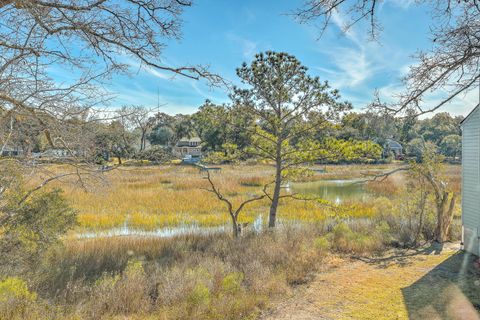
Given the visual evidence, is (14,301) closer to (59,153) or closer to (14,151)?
(59,153)

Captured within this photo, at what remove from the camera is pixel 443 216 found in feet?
31.0

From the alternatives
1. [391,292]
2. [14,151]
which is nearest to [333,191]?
[391,292]

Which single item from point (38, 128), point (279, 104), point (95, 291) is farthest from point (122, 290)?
point (279, 104)

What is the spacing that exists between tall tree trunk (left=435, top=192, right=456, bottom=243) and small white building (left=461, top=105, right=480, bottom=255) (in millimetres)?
698

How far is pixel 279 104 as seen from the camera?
8.77 metres

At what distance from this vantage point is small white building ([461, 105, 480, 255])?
7.86m

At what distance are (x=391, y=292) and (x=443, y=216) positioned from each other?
4.98 meters

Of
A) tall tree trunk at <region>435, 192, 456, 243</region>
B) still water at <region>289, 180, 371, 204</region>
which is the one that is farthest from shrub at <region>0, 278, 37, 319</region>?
still water at <region>289, 180, 371, 204</region>

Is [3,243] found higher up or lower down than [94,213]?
higher up

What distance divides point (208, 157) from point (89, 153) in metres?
4.34

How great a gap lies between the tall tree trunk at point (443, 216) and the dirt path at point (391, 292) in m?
1.73

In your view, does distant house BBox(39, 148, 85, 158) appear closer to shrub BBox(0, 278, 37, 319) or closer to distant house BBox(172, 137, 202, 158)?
shrub BBox(0, 278, 37, 319)

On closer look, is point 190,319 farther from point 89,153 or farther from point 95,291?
point 89,153

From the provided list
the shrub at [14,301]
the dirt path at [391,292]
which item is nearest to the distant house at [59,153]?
the shrub at [14,301]
